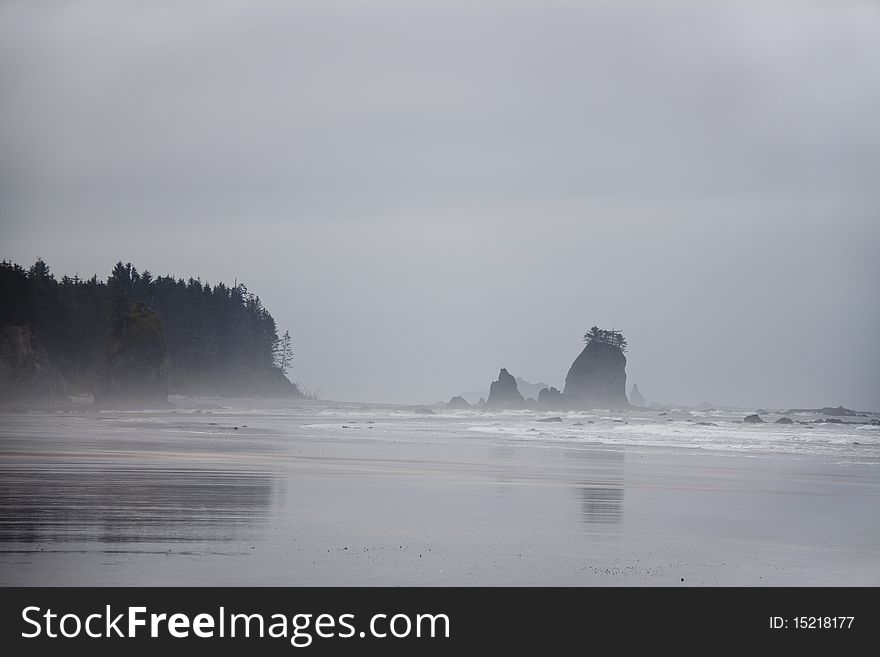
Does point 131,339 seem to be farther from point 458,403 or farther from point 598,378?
point 598,378

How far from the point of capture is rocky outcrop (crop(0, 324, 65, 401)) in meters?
82.2

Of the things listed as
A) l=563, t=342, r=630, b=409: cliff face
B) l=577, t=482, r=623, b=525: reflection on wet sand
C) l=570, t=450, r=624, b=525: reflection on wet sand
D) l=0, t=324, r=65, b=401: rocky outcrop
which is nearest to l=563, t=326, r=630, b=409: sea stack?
l=563, t=342, r=630, b=409: cliff face

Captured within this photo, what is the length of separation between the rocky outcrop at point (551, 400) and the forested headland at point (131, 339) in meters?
42.1

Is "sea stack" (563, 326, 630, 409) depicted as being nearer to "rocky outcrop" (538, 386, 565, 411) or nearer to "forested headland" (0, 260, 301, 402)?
"rocky outcrop" (538, 386, 565, 411)

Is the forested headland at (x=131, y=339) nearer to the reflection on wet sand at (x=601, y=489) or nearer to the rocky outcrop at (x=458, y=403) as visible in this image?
the rocky outcrop at (x=458, y=403)

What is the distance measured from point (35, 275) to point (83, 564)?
112m

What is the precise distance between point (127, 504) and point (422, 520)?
15.3 ft

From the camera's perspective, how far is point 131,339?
94.2 metres

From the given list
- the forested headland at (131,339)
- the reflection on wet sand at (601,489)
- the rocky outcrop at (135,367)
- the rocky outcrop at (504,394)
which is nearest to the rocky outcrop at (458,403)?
the rocky outcrop at (504,394)

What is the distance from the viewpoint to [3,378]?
81812 millimetres

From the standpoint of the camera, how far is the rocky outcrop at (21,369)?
82188 mm

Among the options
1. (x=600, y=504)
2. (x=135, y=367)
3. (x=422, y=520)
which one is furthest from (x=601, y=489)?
(x=135, y=367)

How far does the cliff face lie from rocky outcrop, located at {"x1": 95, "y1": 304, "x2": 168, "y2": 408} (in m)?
62.3
